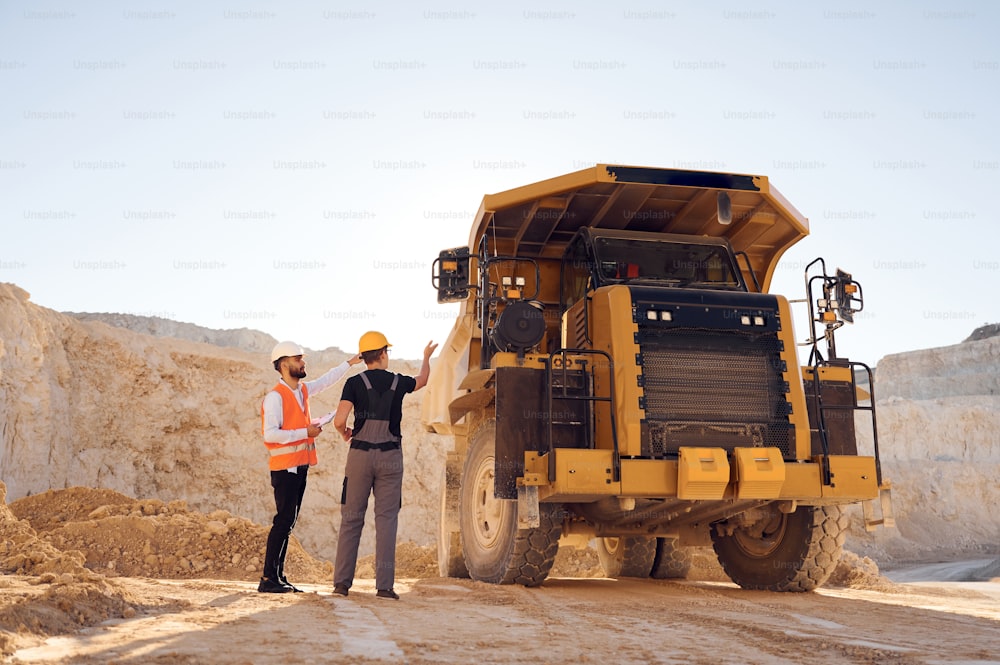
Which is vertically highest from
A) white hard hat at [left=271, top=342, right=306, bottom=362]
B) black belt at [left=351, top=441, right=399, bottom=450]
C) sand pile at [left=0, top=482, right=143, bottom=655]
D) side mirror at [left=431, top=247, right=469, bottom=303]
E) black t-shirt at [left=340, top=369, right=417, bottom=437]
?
side mirror at [left=431, top=247, right=469, bottom=303]

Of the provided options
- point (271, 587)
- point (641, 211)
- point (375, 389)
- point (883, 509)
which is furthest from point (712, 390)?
point (271, 587)

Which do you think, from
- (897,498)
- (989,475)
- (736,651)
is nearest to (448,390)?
(736,651)

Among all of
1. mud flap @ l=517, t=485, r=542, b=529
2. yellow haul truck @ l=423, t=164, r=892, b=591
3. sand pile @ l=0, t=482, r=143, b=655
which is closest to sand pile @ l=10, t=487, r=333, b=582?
sand pile @ l=0, t=482, r=143, b=655

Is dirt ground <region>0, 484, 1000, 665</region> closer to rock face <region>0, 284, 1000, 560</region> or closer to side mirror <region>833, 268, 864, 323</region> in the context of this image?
side mirror <region>833, 268, 864, 323</region>

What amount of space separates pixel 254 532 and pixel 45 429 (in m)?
13.5

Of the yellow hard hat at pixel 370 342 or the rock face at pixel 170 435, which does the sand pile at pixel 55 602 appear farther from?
the rock face at pixel 170 435

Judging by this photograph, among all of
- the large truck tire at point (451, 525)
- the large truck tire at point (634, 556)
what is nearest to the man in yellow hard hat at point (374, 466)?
the large truck tire at point (451, 525)

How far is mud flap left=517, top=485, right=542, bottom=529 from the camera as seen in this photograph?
6.80 m

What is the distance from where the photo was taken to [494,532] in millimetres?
7934

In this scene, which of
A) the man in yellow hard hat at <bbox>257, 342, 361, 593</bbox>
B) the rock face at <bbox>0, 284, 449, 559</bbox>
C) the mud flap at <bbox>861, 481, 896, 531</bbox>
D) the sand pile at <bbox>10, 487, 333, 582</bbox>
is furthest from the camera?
the rock face at <bbox>0, 284, 449, 559</bbox>

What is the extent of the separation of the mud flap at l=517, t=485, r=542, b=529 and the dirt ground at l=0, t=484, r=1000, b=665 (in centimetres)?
55

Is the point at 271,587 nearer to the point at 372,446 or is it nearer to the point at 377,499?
the point at 377,499

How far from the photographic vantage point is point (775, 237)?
8789 millimetres

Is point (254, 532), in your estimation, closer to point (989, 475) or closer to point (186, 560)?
point (186, 560)
